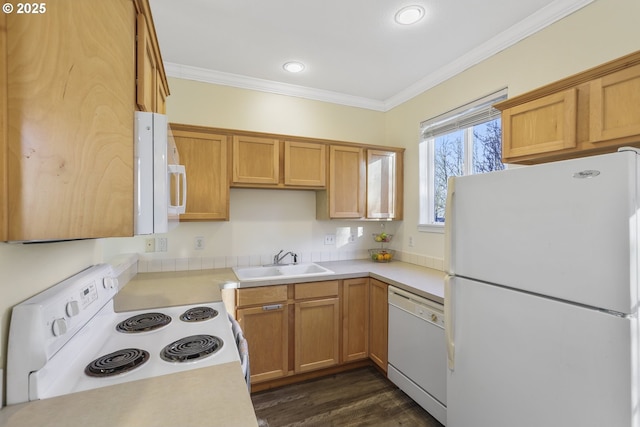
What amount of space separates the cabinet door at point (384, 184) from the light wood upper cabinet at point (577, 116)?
1336 mm

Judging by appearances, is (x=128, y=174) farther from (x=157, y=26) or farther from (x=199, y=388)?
(x=157, y=26)

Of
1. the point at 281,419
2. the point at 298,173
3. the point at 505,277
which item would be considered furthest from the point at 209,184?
the point at 505,277

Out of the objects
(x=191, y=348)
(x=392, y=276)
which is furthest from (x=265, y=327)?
(x=191, y=348)

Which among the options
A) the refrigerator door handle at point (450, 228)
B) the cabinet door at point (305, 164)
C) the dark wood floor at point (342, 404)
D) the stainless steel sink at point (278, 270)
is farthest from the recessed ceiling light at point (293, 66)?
the dark wood floor at point (342, 404)

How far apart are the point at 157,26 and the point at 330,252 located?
2.39m

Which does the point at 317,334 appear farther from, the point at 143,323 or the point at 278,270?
the point at 143,323

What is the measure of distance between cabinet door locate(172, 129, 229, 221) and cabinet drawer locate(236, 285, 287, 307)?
659 mm

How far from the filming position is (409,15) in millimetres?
1865

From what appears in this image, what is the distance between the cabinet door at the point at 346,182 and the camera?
111 inches

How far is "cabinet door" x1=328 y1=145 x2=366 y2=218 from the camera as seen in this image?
281 cm

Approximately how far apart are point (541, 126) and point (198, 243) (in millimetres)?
2639

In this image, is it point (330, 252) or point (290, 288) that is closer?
point (290, 288)

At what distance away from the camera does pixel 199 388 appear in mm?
830

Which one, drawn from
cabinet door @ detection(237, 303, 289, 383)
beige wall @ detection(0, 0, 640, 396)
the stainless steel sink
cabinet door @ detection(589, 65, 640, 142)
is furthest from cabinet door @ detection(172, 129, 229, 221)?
cabinet door @ detection(589, 65, 640, 142)
